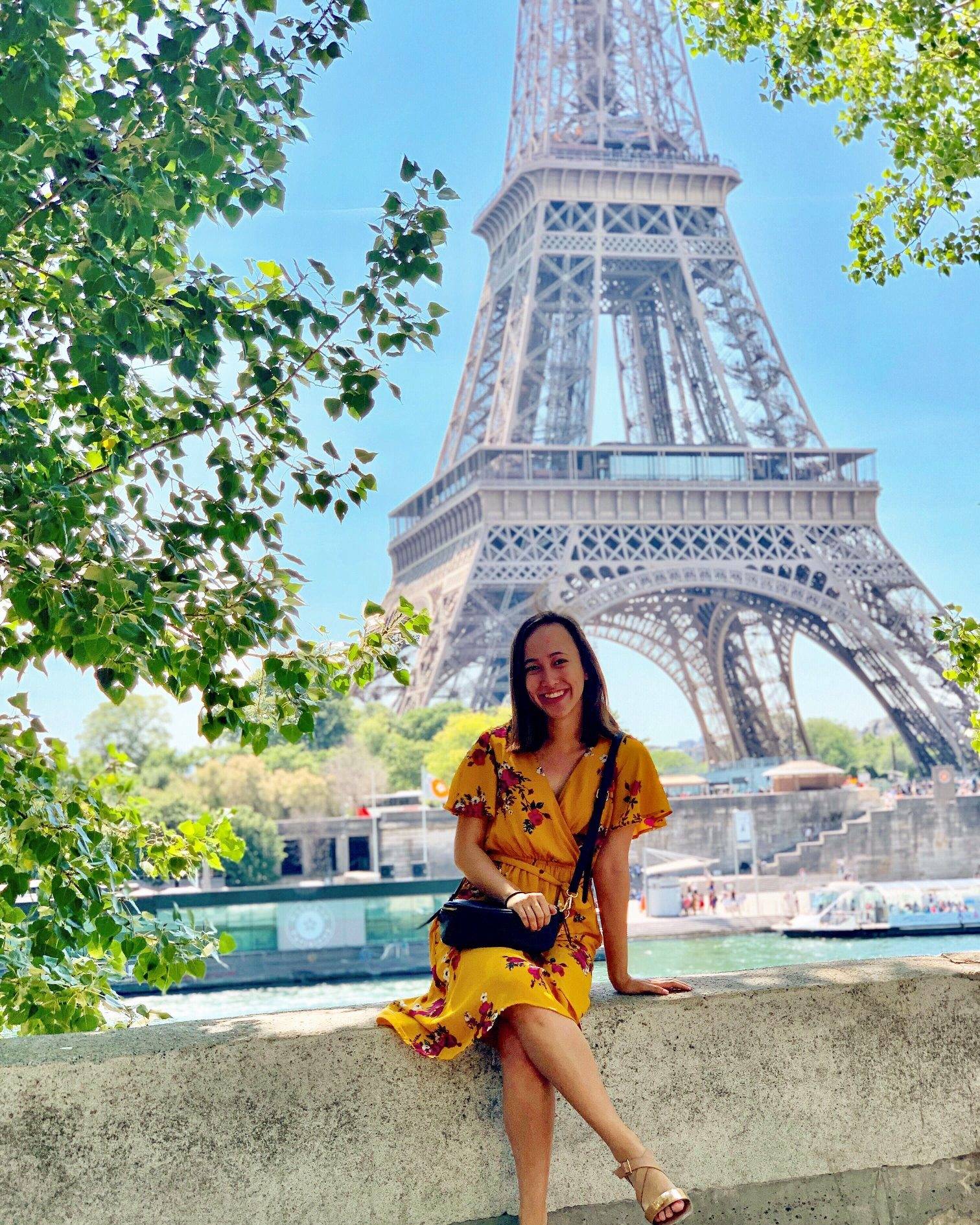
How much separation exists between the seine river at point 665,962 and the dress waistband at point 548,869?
2428 centimetres

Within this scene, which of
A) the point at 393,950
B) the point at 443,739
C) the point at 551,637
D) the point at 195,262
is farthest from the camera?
the point at 443,739

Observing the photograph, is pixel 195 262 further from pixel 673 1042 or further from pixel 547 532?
pixel 547 532

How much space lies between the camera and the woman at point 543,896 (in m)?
3.02

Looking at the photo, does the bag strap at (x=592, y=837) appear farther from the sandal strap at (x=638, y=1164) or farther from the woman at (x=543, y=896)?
the sandal strap at (x=638, y=1164)

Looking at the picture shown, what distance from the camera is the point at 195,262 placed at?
3938 mm

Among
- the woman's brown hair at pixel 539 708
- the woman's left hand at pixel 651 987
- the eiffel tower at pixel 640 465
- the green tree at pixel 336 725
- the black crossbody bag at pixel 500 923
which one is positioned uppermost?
the eiffel tower at pixel 640 465

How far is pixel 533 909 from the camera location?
320 centimetres

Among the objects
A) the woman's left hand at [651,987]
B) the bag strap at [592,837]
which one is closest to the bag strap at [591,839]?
the bag strap at [592,837]

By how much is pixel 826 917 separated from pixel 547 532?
43.7 ft

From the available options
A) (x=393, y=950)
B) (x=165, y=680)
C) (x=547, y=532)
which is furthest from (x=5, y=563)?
(x=547, y=532)

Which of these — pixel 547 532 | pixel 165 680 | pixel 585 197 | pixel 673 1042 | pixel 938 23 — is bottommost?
pixel 673 1042

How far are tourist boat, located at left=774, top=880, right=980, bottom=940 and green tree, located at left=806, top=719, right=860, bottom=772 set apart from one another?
62.7m

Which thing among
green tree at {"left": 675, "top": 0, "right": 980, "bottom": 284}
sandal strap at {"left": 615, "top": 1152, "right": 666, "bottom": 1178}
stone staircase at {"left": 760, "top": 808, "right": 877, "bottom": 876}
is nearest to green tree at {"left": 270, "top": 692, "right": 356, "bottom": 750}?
stone staircase at {"left": 760, "top": 808, "right": 877, "bottom": 876}

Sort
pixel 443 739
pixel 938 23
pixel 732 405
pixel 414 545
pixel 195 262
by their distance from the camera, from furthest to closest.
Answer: pixel 443 739
pixel 414 545
pixel 732 405
pixel 938 23
pixel 195 262
